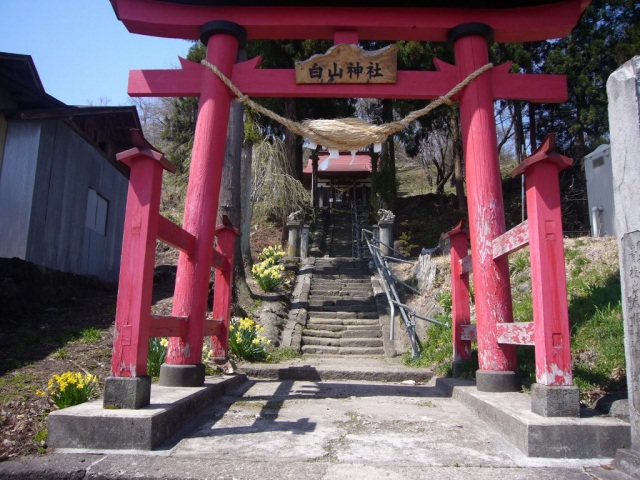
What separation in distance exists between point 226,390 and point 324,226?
19.0 metres

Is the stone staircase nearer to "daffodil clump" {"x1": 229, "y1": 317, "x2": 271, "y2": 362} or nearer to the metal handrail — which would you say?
the metal handrail

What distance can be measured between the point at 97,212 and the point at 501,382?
11.4 meters

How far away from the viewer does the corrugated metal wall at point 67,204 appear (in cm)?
989

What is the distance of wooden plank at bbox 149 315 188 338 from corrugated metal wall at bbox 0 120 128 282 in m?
6.67

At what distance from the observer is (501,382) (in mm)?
4301

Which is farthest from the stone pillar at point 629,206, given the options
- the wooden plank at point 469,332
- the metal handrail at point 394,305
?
the metal handrail at point 394,305

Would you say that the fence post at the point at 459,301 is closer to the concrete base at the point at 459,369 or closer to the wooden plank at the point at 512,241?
the concrete base at the point at 459,369

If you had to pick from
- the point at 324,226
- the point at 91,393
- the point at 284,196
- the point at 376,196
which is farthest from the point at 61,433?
the point at 324,226

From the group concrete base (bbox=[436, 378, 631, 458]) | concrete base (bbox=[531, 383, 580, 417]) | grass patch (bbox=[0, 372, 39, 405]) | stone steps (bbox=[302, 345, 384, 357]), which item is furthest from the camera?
stone steps (bbox=[302, 345, 384, 357])

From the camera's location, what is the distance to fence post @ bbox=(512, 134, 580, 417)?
3155 mm

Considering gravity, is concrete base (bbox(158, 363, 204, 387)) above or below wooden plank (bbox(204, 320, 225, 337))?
below

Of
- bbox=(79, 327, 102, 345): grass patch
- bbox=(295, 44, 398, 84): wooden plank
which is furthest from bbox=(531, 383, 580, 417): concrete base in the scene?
bbox=(79, 327, 102, 345): grass patch

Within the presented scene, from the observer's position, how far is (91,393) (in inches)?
177

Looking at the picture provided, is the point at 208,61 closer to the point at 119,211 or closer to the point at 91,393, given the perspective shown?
the point at 91,393
